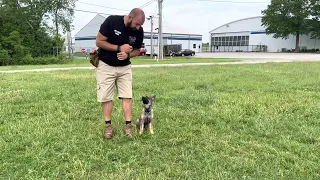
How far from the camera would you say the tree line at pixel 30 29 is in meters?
33.9

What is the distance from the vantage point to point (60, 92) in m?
7.44

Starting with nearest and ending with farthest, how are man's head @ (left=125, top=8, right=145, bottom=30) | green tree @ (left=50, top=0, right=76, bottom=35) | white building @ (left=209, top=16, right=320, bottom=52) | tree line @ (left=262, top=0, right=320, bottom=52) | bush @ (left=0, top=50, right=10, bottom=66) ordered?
man's head @ (left=125, top=8, right=145, bottom=30)
bush @ (left=0, top=50, right=10, bottom=66)
green tree @ (left=50, top=0, right=76, bottom=35)
tree line @ (left=262, top=0, right=320, bottom=52)
white building @ (left=209, top=16, right=320, bottom=52)

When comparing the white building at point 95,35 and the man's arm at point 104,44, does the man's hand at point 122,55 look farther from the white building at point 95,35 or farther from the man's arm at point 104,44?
the white building at point 95,35

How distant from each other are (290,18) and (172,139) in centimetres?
5941

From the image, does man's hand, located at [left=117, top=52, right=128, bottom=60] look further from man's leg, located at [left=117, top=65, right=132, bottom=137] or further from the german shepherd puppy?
the german shepherd puppy

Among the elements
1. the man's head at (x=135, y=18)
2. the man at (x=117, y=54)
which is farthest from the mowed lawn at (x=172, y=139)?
the man's head at (x=135, y=18)

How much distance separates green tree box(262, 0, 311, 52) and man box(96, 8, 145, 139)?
190 ft

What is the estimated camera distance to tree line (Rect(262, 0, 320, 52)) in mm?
57125

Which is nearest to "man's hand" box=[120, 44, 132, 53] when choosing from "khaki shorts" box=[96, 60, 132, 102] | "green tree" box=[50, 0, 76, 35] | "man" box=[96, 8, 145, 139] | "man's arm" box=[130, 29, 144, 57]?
"man" box=[96, 8, 145, 139]

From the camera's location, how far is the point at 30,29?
38938mm

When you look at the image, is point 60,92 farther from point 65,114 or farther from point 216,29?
point 216,29

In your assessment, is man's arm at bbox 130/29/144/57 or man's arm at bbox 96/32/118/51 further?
man's arm at bbox 130/29/144/57

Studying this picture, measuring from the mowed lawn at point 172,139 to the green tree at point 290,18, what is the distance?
54914 millimetres

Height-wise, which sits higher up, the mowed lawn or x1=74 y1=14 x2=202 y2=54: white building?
x1=74 y1=14 x2=202 y2=54: white building
